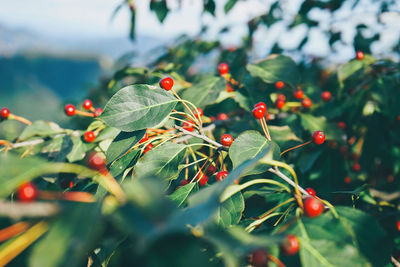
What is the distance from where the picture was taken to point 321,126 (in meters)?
1.94

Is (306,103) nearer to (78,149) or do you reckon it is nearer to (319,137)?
(319,137)

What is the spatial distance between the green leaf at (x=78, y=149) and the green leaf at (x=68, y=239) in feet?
3.39

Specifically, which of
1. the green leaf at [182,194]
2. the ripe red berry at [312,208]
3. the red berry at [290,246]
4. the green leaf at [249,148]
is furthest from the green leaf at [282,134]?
the red berry at [290,246]

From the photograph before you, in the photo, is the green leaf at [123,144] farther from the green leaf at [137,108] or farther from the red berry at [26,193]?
the red berry at [26,193]

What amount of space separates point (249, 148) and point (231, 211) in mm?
271

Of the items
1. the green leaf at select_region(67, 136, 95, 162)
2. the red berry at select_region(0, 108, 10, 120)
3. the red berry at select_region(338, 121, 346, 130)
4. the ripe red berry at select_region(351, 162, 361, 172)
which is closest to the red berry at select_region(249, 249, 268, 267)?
the green leaf at select_region(67, 136, 95, 162)

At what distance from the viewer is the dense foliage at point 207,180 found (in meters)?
0.56

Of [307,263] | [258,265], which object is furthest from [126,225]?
[307,263]

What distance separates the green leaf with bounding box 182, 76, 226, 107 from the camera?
66.0 inches

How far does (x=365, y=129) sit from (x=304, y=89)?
650mm

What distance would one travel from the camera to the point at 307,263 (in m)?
0.76

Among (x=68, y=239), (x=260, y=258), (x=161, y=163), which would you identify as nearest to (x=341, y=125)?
(x=161, y=163)

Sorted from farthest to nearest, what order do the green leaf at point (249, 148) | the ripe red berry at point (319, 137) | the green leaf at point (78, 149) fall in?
the green leaf at point (78, 149), the ripe red berry at point (319, 137), the green leaf at point (249, 148)

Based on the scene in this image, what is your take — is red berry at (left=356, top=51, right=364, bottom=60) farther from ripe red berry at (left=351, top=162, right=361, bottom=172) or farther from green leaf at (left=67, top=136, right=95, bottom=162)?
green leaf at (left=67, top=136, right=95, bottom=162)
